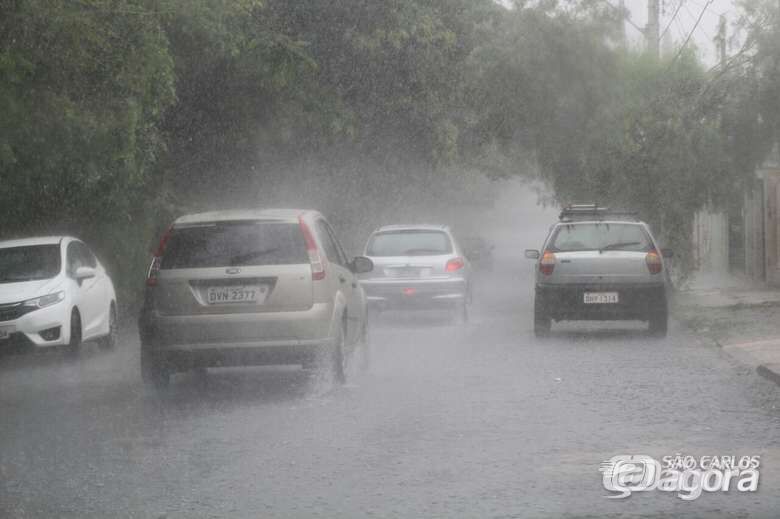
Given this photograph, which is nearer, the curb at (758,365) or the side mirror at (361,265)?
the curb at (758,365)

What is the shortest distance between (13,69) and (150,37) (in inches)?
91.6

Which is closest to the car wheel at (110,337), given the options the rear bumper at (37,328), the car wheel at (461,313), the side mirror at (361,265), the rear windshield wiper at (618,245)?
the rear bumper at (37,328)

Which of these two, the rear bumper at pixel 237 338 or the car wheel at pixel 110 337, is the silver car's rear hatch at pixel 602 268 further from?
the rear bumper at pixel 237 338

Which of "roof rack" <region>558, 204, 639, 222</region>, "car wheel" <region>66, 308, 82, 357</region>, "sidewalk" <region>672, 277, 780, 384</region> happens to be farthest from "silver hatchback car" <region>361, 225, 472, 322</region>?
"car wheel" <region>66, 308, 82, 357</region>

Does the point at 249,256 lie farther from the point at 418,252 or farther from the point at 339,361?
the point at 418,252

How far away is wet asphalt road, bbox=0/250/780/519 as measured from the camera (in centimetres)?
709

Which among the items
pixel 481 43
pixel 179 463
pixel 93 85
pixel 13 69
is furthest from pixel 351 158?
pixel 179 463

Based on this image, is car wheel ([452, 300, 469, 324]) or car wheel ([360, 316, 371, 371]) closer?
car wheel ([360, 316, 371, 371])

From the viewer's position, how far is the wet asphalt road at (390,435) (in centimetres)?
709

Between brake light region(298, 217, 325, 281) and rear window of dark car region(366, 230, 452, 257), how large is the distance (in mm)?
9041

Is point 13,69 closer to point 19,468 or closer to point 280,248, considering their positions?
point 280,248

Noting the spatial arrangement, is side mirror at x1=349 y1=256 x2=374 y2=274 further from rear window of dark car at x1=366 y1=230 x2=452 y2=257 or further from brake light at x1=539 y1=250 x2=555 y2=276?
rear window of dark car at x1=366 y1=230 x2=452 y2=257

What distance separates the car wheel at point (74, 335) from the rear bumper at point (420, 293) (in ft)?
18.4

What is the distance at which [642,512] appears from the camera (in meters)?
6.77
